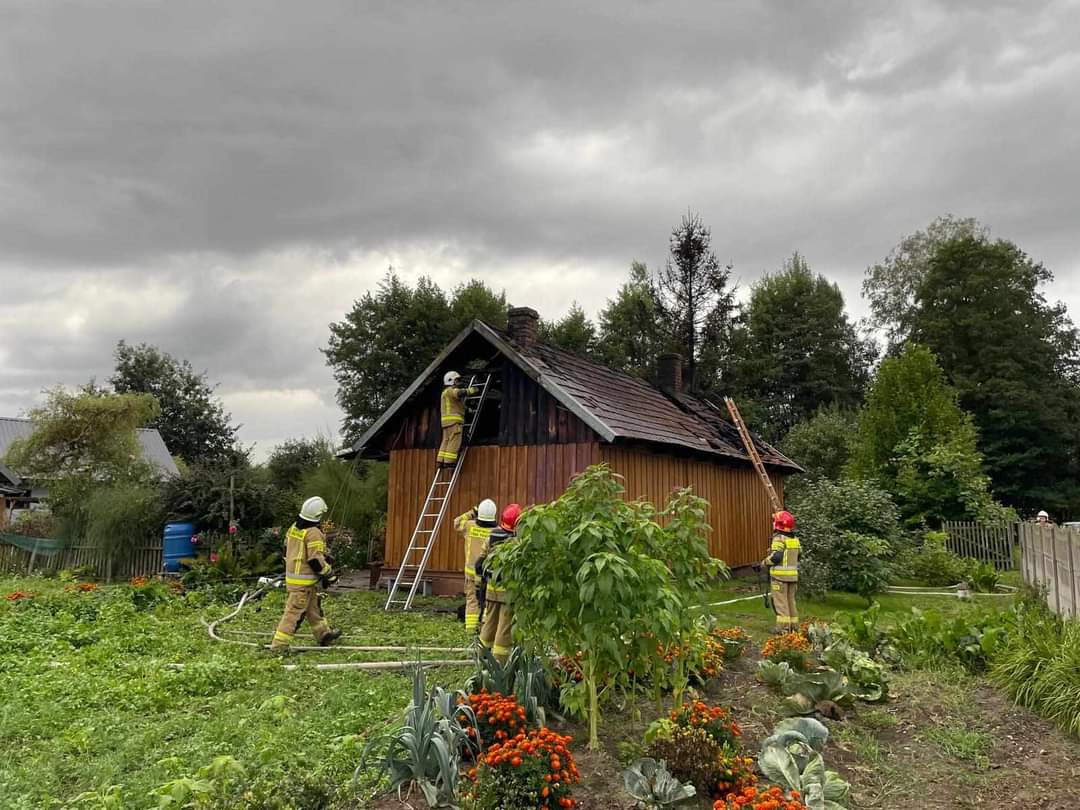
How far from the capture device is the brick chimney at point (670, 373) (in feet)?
67.5

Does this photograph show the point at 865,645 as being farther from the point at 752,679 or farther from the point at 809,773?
the point at 809,773

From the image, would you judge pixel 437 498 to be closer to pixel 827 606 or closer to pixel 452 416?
pixel 452 416

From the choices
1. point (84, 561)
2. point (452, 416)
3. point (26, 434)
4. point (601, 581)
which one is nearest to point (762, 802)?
point (601, 581)

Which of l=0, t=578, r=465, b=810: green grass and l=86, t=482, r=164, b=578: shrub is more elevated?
l=86, t=482, r=164, b=578: shrub

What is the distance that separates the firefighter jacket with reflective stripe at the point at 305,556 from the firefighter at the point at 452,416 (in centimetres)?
413

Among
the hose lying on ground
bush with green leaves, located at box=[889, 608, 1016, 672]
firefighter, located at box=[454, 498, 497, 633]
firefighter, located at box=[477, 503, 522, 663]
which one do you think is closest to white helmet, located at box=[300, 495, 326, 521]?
the hose lying on ground

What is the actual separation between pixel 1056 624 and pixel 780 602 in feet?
9.67

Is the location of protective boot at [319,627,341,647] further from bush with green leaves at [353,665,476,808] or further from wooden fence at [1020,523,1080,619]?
wooden fence at [1020,523,1080,619]

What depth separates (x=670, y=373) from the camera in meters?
20.6

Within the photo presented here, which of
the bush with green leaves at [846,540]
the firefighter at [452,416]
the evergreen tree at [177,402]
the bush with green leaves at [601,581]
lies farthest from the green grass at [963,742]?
the evergreen tree at [177,402]

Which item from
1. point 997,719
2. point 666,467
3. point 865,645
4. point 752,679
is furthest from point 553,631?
point 666,467

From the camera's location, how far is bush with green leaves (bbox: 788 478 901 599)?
12.5 meters

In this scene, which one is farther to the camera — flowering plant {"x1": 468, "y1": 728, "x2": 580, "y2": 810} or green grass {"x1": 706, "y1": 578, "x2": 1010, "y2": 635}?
green grass {"x1": 706, "y1": 578, "x2": 1010, "y2": 635}

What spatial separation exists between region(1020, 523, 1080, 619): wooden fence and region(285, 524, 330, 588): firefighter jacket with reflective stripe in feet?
28.8
